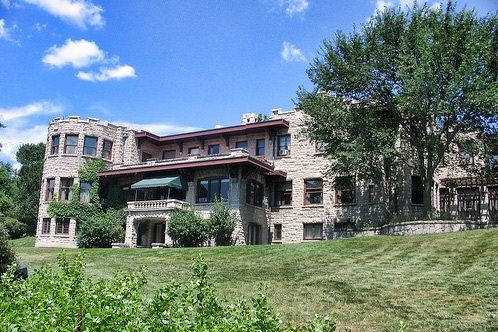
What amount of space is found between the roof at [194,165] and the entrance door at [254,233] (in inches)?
160

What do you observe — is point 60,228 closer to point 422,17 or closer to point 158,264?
point 158,264

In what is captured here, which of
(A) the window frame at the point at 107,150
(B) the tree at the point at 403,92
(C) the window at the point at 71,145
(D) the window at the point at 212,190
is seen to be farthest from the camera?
(A) the window frame at the point at 107,150

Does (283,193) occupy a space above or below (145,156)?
below

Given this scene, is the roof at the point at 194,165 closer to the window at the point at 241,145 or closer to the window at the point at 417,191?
the window at the point at 241,145

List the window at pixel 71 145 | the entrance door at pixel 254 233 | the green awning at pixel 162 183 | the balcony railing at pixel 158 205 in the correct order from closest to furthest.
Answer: the balcony railing at pixel 158 205 → the green awning at pixel 162 183 → the entrance door at pixel 254 233 → the window at pixel 71 145

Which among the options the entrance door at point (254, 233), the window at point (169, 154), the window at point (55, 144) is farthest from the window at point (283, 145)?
the window at point (55, 144)

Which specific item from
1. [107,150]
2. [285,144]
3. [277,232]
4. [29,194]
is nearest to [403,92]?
[285,144]

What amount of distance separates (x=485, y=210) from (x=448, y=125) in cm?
888

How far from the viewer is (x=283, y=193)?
4134cm

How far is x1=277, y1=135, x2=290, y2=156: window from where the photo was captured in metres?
41.4

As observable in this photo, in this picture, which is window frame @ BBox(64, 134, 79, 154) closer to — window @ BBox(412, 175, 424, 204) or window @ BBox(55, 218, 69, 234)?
window @ BBox(55, 218, 69, 234)

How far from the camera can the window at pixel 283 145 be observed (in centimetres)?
4138

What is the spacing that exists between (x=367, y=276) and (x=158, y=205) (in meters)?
22.4

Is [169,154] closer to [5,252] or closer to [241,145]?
[241,145]
